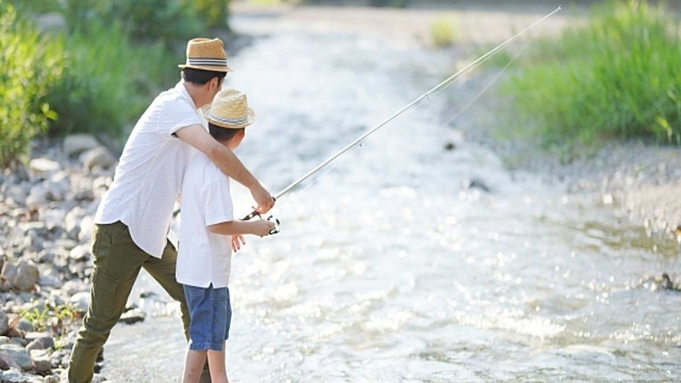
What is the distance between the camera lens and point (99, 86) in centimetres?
1005

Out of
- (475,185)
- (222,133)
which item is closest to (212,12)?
(475,185)

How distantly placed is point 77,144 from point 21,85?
1.18 m

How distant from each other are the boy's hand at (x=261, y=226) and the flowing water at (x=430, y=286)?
3.83 feet

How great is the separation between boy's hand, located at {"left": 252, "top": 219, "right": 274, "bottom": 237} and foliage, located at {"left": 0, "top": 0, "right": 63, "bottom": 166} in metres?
4.74

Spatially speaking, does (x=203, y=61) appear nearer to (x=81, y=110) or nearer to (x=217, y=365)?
(x=217, y=365)

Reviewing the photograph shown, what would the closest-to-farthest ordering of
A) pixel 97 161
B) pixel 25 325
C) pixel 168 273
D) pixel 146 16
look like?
pixel 168 273 → pixel 25 325 → pixel 97 161 → pixel 146 16

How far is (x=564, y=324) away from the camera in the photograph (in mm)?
5391

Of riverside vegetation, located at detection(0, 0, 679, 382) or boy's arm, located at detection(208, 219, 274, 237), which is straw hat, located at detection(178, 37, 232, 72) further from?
riverside vegetation, located at detection(0, 0, 679, 382)

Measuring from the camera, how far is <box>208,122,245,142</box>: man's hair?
Answer: 3.76 m

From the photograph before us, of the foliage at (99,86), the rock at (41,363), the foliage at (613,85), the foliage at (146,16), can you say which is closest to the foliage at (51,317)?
the rock at (41,363)

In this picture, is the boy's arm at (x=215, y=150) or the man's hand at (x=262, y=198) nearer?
the boy's arm at (x=215, y=150)

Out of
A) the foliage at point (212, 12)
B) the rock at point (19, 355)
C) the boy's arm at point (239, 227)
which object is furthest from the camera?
the foliage at point (212, 12)

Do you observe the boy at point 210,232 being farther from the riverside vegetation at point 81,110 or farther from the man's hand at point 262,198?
the riverside vegetation at point 81,110

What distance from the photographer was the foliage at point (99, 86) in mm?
9766
